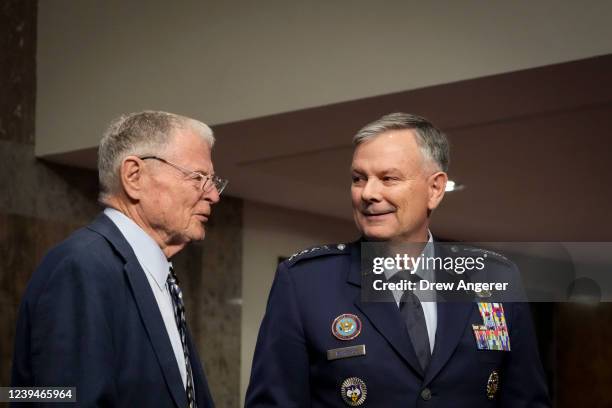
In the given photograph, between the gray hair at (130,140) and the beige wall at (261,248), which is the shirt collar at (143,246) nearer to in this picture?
the gray hair at (130,140)

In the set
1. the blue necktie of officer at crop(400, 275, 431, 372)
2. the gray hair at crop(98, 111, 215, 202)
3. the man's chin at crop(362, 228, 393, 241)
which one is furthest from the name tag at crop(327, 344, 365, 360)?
the gray hair at crop(98, 111, 215, 202)

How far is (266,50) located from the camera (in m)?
5.20

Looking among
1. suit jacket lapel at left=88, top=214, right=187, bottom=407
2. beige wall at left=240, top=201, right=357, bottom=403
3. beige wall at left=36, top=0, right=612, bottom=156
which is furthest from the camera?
beige wall at left=240, top=201, right=357, bottom=403

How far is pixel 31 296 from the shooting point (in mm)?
2172

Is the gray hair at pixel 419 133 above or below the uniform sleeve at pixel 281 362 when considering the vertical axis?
above

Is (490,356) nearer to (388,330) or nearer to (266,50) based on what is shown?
(388,330)

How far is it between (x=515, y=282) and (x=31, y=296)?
1165 mm

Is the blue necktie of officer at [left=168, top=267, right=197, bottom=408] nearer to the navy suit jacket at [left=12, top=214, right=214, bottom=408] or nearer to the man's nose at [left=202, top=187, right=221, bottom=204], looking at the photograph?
the navy suit jacket at [left=12, top=214, right=214, bottom=408]

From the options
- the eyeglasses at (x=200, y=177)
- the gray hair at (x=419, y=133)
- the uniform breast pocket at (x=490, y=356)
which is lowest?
the uniform breast pocket at (x=490, y=356)

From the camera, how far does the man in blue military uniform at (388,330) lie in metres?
2.26

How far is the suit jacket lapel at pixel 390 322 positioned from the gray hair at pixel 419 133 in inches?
12.8

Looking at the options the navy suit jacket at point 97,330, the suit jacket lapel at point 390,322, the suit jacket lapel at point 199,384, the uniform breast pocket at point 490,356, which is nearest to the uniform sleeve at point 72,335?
the navy suit jacket at point 97,330

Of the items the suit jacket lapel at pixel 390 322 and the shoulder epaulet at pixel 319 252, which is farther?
the shoulder epaulet at pixel 319 252

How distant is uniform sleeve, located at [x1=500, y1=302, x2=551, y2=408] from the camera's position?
2.34m
